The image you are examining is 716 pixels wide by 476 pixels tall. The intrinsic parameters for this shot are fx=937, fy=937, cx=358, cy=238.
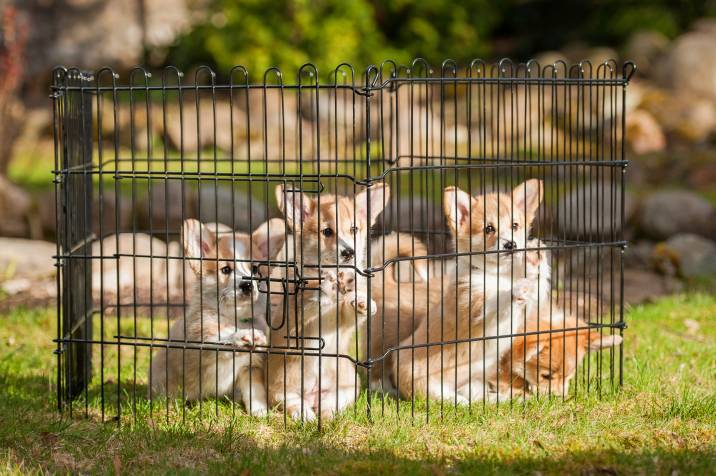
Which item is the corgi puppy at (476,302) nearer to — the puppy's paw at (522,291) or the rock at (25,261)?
the puppy's paw at (522,291)

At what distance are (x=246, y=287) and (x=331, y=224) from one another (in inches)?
23.0

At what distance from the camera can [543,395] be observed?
5.49 meters

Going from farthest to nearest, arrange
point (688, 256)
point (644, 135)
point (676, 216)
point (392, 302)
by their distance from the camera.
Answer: point (644, 135), point (676, 216), point (688, 256), point (392, 302)

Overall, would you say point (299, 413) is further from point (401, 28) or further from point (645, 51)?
point (401, 28)

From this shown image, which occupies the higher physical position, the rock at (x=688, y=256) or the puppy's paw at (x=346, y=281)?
the puppy's paw at (x=346, y=281)

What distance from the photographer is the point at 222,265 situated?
17.2ft

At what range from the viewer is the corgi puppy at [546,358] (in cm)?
553

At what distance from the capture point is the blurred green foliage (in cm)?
1733

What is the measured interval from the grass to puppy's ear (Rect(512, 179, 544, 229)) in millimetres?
1086

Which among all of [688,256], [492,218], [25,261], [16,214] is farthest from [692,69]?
[492,218]

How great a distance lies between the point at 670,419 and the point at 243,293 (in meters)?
2.38

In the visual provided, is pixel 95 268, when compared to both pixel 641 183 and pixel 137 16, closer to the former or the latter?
pixel 641 183

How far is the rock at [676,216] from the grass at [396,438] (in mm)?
5520

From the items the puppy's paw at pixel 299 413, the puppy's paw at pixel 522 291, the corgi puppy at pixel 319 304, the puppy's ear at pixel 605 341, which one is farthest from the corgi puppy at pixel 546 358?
the puppy's paw at pixel 299 413
